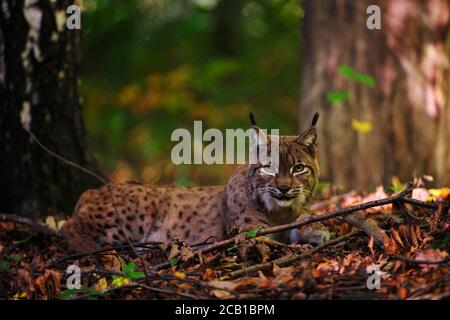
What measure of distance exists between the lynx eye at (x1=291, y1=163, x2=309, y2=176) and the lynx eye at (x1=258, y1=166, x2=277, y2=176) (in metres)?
0.16

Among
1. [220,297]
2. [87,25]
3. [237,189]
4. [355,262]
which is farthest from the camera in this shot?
[87,25]

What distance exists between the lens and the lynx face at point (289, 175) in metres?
5.52

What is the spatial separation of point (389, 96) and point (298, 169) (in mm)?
3388

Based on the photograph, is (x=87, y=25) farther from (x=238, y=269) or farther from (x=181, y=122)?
(x=238, y=269)

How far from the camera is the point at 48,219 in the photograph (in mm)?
6414

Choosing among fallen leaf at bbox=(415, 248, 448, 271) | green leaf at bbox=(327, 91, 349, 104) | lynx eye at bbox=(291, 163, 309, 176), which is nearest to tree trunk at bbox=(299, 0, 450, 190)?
green leaf at bbox=(327, 91, 349, 104)

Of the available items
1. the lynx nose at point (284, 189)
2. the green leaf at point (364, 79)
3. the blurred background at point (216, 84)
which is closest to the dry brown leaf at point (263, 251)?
the lynx nose at point (284, 189)

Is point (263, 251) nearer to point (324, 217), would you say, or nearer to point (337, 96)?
point (324, 217)

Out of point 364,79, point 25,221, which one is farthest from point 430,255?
point 364,79

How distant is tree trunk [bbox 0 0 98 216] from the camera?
21.6 feet

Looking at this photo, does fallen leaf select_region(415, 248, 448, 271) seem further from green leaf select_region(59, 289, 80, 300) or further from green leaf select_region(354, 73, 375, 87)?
green leaf select_region(354, 73, 375, 87)

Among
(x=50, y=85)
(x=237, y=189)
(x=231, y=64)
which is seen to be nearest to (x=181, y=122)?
(x=231, y=64)
